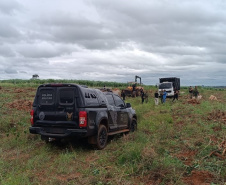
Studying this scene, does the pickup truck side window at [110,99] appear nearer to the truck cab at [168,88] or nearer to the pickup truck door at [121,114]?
the pickup truck door at [121,114]

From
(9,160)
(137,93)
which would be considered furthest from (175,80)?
(9,160)

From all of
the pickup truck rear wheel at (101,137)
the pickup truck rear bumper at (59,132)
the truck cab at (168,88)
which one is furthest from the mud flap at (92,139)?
the truck cab at (168,88)

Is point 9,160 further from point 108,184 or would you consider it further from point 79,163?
point 108,184

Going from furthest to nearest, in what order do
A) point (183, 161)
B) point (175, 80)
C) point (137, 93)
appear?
point (175, 80) → point (137, 93) → point (183, 161)

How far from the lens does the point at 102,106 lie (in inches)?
300

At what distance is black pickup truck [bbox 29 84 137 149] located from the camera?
6621 millimetres

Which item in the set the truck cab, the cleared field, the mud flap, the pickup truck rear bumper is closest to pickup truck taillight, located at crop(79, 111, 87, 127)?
the pickup truck rear bumper

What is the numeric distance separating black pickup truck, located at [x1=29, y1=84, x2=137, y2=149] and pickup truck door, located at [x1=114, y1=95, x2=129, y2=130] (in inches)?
44.2

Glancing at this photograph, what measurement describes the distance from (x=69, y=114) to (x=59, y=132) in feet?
1.89

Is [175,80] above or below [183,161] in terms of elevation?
above

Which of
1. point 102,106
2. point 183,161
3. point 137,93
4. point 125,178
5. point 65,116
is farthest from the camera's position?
point 137,93

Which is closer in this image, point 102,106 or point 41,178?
point 41,178

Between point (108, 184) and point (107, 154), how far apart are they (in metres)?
2.13

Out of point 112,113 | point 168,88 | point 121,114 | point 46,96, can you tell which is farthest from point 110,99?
point 168,88
